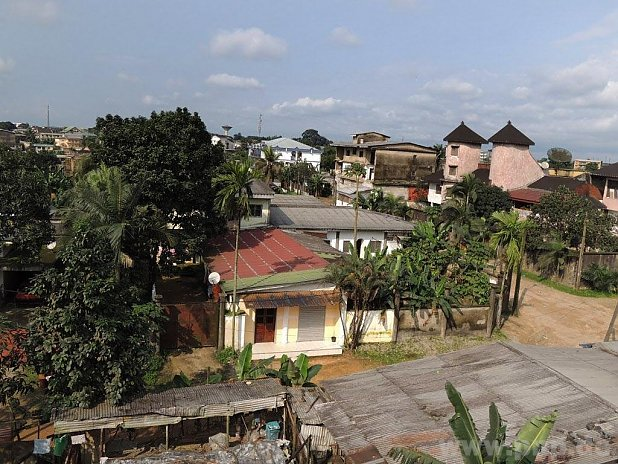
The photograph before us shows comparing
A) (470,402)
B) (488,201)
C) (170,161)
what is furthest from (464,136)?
(470,402)

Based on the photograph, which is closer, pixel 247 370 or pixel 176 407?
pixel 176 407

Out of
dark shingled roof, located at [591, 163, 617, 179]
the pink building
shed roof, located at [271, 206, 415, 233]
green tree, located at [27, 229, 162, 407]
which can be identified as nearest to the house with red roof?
green tree, located at [27, 229, 162, 407]

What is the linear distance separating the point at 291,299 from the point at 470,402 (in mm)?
8067

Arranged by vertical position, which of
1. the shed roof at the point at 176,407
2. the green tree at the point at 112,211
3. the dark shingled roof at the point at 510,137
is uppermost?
the dark shingled roof at the point at 510,137

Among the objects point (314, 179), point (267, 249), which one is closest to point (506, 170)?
point (314, 179)

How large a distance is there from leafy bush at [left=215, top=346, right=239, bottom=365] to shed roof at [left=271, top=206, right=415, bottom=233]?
40.0 feet

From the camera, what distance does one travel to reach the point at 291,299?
55.7 ft

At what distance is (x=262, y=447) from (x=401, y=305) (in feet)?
33.3

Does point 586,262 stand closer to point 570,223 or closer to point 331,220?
point 570,223

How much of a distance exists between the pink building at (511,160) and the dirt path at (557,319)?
17179 millimetres

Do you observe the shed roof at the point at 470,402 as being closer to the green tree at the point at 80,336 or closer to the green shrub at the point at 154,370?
the green tree at the point at 80,336

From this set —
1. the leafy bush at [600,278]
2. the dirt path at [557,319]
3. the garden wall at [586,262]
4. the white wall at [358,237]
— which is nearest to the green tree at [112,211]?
the white wall at [358,237]

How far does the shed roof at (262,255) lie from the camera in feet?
64.4

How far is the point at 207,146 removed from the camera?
22.2 meters
